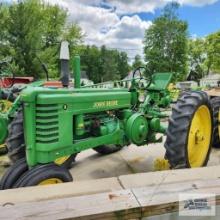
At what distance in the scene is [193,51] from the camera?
53.6 m

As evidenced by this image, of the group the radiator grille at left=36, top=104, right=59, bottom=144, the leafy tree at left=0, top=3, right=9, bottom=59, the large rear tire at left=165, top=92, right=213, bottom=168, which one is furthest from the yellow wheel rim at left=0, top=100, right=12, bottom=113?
the leafy tree at left=0, top=3, right=9, bottom=59

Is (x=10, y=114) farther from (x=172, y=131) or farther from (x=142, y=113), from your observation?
(x=172, y=131)

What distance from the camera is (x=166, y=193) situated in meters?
1.96

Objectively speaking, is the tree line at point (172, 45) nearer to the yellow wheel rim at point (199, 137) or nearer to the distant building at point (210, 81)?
the distant building at point (210, 81)

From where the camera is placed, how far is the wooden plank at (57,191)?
6.65ft

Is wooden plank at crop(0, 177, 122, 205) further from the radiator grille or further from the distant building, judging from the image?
the distant building

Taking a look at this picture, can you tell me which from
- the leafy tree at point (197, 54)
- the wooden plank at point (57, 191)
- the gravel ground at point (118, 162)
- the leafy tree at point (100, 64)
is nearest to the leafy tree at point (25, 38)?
the gravel ground at point (118, 162)

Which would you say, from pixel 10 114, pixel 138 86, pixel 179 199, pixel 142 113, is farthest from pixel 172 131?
pixel 10 114

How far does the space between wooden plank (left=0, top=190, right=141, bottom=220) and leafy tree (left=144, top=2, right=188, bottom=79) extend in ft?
140

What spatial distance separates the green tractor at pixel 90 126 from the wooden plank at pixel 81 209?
3.97 ft

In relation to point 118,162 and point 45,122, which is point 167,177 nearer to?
point 45,122

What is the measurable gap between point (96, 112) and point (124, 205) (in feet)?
7.24

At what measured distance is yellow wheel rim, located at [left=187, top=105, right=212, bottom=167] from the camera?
425 cm

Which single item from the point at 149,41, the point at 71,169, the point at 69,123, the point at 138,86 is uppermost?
the point at 149,41
